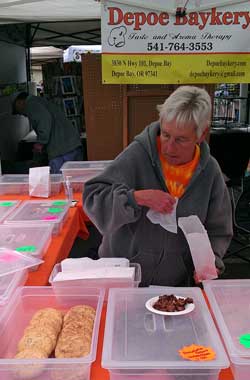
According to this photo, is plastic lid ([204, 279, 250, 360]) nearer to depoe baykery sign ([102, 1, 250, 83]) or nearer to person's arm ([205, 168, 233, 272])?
person's arm ([205, 168, 233, 272])

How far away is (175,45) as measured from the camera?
3.12m

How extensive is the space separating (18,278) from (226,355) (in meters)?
0.81

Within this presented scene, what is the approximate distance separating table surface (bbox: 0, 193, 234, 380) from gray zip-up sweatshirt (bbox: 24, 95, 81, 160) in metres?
1.64

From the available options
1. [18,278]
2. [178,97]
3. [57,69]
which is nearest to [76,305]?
[18,278]

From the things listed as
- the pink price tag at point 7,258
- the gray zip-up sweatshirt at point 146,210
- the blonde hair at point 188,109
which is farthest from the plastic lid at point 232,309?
the pink price tag at point 7,258

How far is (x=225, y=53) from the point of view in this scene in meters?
3.15

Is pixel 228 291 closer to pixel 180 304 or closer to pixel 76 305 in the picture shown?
pixel 180 304

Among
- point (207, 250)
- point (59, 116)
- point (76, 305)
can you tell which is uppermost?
point (59, 116)

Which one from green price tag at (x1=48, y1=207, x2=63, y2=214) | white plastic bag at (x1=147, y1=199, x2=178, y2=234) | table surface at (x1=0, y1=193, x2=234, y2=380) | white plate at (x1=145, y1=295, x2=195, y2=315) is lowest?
table surface at (x1=0, y1=193, x2=234, y2=380)

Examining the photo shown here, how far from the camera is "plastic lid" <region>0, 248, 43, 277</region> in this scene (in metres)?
1.52

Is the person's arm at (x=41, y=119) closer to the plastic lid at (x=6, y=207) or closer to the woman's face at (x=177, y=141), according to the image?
the plastic lid at (x=6, y=207)

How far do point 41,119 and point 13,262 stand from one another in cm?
315

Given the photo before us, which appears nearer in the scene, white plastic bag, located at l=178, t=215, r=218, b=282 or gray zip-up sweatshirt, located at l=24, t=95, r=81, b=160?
white plastic bag, located at l=178, t=215, r=218, b=282

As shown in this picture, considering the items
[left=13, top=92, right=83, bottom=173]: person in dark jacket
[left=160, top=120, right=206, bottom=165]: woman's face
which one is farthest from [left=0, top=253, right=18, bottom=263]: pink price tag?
[left=13, top=92, right=83, bottom=173]: person in dark jacket
